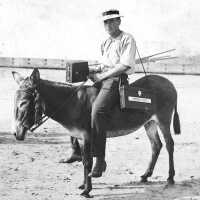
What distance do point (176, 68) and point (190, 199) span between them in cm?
1257

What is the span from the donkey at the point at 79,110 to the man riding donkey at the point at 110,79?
15cm

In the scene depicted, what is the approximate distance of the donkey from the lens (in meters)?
7.46

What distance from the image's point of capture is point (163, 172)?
9531mm

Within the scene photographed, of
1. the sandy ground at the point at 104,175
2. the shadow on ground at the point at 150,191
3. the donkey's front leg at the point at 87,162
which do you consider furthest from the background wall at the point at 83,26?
the donkey's front leg at the point at 87,162

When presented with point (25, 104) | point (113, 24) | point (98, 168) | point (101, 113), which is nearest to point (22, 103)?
point (25, 104)

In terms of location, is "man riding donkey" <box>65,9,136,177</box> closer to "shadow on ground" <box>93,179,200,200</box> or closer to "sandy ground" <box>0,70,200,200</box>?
"shadow on ground" <box>93,179,200,200</box>

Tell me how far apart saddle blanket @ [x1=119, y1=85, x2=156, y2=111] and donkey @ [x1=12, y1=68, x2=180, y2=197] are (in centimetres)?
19

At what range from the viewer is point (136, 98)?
8133 millimetres

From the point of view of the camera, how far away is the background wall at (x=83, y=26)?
86.6 feet

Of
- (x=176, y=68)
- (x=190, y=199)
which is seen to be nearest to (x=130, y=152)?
(x=190, y=199)

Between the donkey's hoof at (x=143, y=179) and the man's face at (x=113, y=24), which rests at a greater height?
the man's face at (x=113, y=24)

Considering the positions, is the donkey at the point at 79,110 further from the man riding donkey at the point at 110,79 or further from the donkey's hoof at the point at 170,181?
the man riding donkey at the point at 110,79

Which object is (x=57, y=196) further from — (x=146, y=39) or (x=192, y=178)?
(x=146, y=39)

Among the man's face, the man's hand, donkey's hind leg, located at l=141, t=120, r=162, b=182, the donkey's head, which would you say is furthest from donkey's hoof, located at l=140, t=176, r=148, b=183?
the man's face
